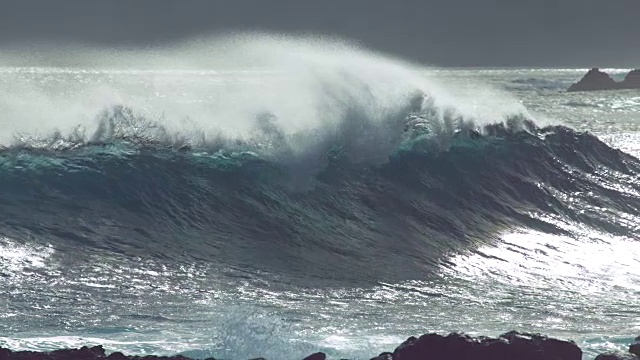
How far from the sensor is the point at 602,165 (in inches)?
966

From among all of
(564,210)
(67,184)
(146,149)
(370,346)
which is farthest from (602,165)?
(370,346)

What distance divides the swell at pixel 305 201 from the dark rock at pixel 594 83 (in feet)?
178

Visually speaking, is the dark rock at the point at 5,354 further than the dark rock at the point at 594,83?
No

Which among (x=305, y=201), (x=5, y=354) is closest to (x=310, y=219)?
(x=305, y=201)

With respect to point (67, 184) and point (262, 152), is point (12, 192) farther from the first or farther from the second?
point (262, 152)

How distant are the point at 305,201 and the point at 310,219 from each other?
0.84 m

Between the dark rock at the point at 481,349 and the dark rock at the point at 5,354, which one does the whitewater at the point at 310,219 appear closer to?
the dark rock at the point at 5,354

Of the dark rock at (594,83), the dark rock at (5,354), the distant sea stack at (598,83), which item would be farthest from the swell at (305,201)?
the dark rock at (594,83)

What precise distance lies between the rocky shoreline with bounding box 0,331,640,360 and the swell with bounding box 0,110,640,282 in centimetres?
552

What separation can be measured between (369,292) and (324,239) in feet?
11.1

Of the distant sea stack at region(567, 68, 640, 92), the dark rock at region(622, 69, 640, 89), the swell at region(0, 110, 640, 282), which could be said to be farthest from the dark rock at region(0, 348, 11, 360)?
the dark rock at region(622, 69, 640, 89)

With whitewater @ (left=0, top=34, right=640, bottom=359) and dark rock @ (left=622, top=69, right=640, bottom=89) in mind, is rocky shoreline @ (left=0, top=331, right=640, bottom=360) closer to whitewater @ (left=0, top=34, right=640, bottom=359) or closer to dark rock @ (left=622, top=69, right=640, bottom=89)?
whitewater @ (left=0, top=34, right=640, bottom=359)

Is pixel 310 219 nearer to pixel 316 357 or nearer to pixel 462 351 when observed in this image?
pixel 316 357

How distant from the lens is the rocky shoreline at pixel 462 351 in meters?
10.0
